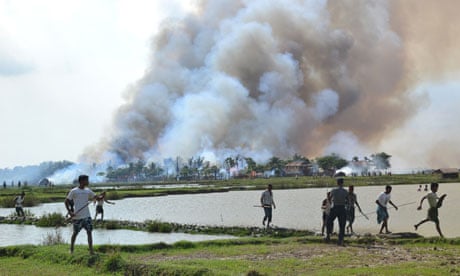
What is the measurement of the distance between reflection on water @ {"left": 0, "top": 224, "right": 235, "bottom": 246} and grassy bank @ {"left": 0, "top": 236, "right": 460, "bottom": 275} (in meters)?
3.46

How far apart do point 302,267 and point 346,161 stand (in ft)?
463

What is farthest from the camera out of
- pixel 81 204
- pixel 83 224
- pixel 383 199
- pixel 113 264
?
pixel 383 199

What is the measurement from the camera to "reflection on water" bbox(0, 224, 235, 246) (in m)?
19.0

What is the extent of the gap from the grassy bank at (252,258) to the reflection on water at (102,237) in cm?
346

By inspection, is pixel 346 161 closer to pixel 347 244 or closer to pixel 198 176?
pixel 198 176

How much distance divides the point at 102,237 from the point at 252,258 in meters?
9.88

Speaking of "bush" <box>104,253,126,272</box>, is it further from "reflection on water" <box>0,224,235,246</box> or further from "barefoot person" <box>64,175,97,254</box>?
"reflection on water" <box>0,224,235,246</box>

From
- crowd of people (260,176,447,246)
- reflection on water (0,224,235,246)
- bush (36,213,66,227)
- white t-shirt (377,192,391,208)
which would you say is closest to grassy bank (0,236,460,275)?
crowd of people (260,176,447,246)

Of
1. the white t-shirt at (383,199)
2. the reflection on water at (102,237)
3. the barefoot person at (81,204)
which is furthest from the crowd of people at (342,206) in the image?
the barefoot person at (81,204)

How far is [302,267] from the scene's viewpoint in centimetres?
1088

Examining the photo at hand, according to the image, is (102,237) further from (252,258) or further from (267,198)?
(252,258)

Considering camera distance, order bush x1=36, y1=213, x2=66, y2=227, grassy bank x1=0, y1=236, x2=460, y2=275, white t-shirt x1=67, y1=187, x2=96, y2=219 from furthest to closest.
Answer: bush x1=36, y1=213, x2=66, y2=227, white t-shirt x1=67, y1=187, x2=96, y2=219, grassy bank x1=0, y1=236, x2=460, y2=275

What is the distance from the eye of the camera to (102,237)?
2081 centimetres

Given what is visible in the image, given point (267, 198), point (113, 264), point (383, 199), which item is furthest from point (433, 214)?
point (113, 264)
